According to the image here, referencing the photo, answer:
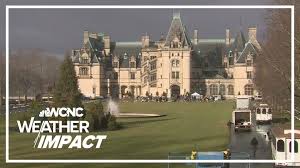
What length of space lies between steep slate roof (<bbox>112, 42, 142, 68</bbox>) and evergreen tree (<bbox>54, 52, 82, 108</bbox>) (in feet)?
2.73

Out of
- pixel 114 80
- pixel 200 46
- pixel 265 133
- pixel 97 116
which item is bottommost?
pixel 265 133

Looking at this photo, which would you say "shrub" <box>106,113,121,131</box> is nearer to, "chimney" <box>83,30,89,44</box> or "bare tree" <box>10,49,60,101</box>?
"bare tree" <box>10,49,60,101</box>

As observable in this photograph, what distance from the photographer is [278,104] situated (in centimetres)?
1889

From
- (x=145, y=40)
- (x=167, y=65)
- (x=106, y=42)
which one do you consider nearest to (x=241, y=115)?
(x=167, y=65)

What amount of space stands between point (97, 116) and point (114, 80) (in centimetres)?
68

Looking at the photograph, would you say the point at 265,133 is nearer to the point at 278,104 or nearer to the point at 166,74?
the point at 278,104

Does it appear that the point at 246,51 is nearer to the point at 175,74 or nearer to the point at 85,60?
the point at 175,74

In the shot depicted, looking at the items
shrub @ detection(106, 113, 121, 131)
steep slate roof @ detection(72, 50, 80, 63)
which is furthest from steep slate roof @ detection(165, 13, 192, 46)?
shrub @ detection(106, 113, 121, 131)

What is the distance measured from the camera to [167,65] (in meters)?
9.60

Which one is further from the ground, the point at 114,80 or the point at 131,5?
the point at 131,5

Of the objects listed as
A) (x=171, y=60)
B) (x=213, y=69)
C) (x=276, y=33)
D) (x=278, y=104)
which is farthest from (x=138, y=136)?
(x=278, y=104)

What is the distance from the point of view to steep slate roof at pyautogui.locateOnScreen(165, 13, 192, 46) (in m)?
7.95

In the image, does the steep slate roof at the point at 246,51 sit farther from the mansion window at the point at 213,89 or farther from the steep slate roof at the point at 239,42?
the mansion window at the point at 213,89

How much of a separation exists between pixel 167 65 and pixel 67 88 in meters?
2.00
